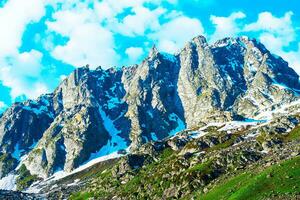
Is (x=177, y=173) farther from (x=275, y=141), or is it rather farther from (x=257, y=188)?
(x=257, y=188)

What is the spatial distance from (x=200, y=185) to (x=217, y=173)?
1228 cm

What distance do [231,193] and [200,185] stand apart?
50.3 meters

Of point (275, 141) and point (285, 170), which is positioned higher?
point (275, 141)

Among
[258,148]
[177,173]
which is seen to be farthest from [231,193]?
[258,148]

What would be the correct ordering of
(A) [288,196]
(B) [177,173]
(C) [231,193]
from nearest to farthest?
(A) [288,196] < (C) [231,193] < (B) [177,173]

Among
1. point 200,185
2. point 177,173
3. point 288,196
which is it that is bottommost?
point 288,196

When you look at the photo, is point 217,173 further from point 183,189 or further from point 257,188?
point 257,188

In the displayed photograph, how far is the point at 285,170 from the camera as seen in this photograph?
282ft

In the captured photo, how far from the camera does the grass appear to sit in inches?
2982

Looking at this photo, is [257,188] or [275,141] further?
[275,141]

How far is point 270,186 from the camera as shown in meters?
80.2

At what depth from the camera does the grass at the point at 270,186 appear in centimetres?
7574

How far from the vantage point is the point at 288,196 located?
71000 millimetres

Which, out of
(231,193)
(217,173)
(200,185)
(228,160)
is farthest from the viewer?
(228,160)
